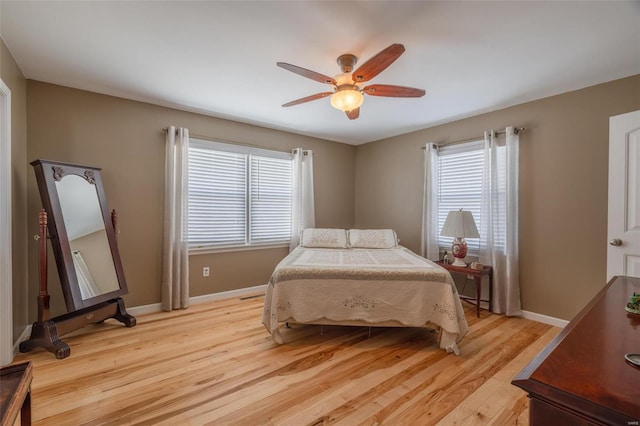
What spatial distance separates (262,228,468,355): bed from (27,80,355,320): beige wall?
1.58m

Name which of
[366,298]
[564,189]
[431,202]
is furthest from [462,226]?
[366,298]

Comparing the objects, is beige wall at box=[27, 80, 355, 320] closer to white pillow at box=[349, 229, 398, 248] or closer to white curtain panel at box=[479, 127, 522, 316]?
white pillow at box=[349, 229, 398, 248]

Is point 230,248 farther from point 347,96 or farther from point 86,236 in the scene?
point 347,96

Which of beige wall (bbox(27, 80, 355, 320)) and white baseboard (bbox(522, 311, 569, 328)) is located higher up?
beige wall (bbox(27, 80, 355, 320))

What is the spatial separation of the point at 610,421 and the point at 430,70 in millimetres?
2621

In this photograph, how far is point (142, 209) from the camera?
10.7 feet

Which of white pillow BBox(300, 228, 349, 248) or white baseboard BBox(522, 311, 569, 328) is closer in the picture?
white baseboard BBox(522, 311, 569, 328)

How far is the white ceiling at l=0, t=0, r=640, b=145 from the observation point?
1.78 m

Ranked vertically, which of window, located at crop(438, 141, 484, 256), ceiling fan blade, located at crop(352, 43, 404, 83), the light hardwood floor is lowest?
the light hardwood floor

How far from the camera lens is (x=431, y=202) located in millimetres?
3965

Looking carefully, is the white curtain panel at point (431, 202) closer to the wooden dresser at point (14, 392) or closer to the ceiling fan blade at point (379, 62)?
the ceiling fan blade at point (379, 62)

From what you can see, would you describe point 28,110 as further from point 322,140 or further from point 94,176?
point 322,140

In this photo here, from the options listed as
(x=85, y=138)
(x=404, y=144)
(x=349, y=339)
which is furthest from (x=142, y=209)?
(x=404, y=144)

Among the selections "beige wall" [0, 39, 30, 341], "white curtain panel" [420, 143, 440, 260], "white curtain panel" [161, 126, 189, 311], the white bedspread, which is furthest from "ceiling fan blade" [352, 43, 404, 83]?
"beige wall" [0, 39, 30, 341]
